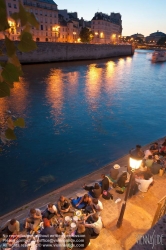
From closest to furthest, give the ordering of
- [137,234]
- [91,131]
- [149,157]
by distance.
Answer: [137,234]
[149,157]
[91,131]

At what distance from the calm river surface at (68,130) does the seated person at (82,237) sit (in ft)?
15.7

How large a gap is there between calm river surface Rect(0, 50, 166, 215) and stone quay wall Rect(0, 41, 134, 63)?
18361 mm

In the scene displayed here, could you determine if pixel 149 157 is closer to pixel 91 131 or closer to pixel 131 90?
pixel 91 131

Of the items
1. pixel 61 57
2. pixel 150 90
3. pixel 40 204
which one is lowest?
pixel 40 204

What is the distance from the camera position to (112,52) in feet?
261

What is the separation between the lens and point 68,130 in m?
17.1

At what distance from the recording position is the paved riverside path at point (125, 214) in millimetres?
5785

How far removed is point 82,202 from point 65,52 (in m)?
55.3

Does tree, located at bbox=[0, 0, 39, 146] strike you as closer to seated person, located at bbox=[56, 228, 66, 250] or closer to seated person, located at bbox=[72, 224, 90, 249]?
seated person, located at bbox=[56, 228, 66, 250]

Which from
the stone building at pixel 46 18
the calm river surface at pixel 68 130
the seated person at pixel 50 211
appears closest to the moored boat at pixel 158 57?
the stone building at pixel 46 18

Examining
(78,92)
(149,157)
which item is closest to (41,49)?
(78,92)

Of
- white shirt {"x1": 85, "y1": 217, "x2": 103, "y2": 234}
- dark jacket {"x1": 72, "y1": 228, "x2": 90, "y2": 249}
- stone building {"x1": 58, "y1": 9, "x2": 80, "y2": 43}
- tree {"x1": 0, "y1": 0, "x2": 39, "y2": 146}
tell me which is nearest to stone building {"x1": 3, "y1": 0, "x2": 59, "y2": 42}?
stone building {"x1": 58, "y1": 9, "x2": 80, "y2": 43}

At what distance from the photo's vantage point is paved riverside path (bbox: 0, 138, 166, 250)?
5.79 m

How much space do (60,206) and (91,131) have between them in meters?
10.7
